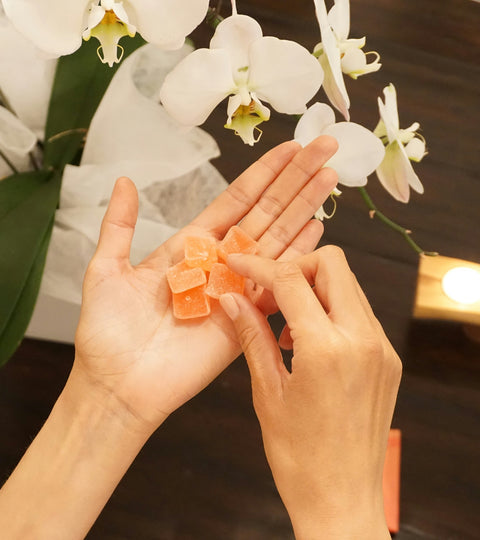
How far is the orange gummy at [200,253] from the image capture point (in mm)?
736

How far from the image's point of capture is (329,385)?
0.60 metres

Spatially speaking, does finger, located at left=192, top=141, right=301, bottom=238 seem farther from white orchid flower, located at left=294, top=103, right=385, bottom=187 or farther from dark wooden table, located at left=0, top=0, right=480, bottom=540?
dark wooden table, located at left=0, top=0, right=480, bottom=540

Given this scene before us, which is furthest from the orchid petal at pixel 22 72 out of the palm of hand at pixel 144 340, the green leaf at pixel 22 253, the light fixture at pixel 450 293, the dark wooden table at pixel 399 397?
the light fixture at pixel 450 293

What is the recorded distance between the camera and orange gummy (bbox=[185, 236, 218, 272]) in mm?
736

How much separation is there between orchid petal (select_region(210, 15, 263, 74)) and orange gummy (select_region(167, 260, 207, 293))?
28cm

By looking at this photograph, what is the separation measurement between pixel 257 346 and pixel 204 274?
0.40 feet

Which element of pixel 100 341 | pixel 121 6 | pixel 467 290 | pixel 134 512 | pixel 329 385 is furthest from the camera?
pixel 467 290

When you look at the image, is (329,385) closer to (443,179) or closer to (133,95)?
(133,95)

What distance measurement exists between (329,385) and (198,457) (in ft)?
1.58

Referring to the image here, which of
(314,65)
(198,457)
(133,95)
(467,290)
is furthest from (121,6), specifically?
(467,290)

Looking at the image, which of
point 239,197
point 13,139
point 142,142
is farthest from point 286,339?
point 13,139

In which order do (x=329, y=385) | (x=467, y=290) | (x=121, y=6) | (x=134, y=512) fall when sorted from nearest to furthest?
(x=121, y=6) < (x=329, y=385) < (x=134, y=512) < (x=467, y=290)

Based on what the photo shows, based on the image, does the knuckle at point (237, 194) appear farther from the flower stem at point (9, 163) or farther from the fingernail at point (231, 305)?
the flower stem at point (9, 163)

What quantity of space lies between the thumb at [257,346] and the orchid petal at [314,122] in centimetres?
20
